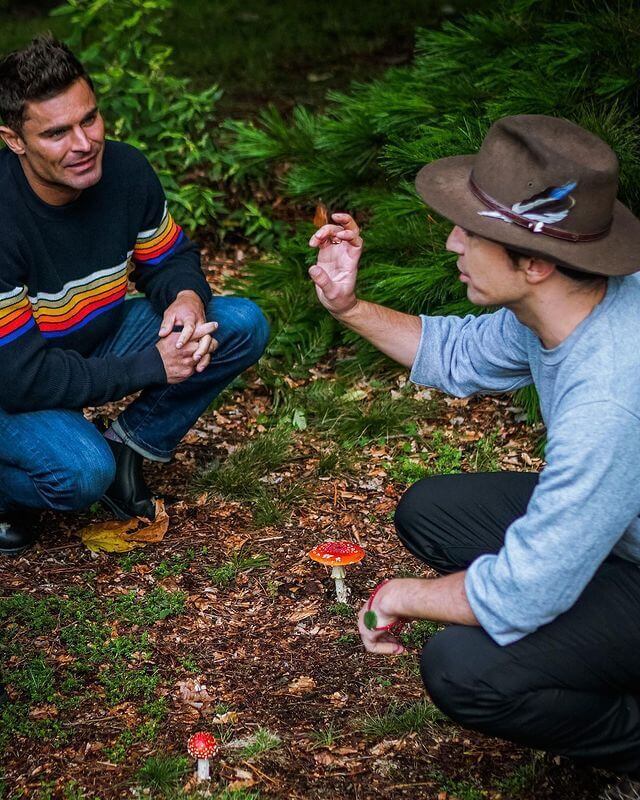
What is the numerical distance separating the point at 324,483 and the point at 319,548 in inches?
35.0

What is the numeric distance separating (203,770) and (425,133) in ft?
10.9

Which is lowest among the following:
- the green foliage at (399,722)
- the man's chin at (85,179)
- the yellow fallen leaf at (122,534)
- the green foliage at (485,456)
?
the green foliage at (485,456)

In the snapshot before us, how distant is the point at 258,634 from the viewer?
3.30m

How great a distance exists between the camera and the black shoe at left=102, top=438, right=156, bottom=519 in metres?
3.78

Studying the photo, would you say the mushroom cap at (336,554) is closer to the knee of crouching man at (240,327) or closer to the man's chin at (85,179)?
the knee of crouching man at (240,327)

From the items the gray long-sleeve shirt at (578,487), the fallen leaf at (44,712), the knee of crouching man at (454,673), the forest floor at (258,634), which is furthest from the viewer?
the fallen leaf at (44,712)

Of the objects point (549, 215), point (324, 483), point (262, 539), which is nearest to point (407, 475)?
point (324, 483)

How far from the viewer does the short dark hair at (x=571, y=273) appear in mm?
2277

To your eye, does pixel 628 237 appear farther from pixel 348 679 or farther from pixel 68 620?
pixel 68 620

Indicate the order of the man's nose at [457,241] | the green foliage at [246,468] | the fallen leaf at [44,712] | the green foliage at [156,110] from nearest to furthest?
the man's nose at [457,241] < the fallen leaf at [44,712] < the green foliage at [246,468] < the green foliage at [156,110]

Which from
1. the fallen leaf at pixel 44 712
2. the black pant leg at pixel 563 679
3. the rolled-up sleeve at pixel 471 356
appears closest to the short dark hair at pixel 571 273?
the rolled-up sleeve at pixel 471 356

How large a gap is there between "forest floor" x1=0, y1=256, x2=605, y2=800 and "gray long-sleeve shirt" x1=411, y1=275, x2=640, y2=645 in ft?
2.31

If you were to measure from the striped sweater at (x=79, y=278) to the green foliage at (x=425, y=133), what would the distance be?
1.22 meters

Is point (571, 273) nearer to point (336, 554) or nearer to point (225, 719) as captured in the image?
point (336, 554)
